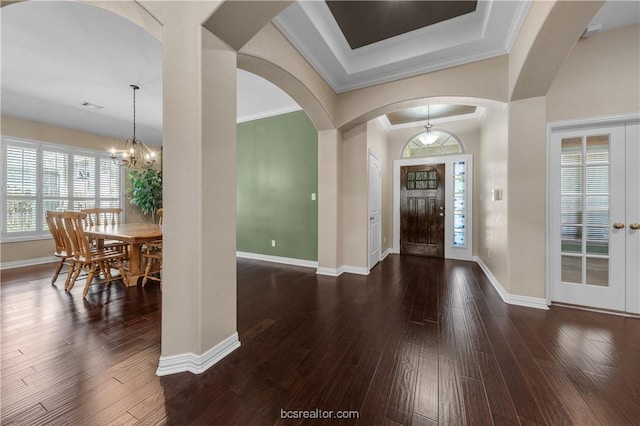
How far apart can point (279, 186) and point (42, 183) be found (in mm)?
4604

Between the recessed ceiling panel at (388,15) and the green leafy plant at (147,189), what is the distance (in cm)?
541

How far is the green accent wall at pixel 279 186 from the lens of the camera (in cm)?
445

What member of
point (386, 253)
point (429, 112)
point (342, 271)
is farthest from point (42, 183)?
point (429, 112)

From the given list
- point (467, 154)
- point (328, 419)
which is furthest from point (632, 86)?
point (328, 419)

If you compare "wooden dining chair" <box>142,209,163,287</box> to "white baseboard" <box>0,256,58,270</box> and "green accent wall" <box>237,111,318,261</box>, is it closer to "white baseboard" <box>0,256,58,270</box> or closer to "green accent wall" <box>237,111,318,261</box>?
"green accent wall" <box>237,111,318,261</box>

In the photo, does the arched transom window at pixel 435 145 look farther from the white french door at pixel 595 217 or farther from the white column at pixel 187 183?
the white column at pixel 187 183

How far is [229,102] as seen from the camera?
1.84 m

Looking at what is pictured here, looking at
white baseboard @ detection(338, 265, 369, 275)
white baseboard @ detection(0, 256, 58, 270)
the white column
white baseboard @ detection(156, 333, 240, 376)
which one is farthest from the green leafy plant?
white baseboard @ detection(156, 333, 240, 376)

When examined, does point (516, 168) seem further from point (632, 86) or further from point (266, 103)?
point (266, 103)

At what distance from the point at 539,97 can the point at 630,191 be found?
4.35 ft

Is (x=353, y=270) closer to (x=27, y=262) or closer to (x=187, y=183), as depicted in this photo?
(x=187, y=183)

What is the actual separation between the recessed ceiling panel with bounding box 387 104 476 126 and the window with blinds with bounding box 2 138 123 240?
6707 millimetres

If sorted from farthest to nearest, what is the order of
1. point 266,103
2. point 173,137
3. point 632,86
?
1. point 266,103
2. point 632,86
3. point 173,137

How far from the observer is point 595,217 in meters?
2.62
